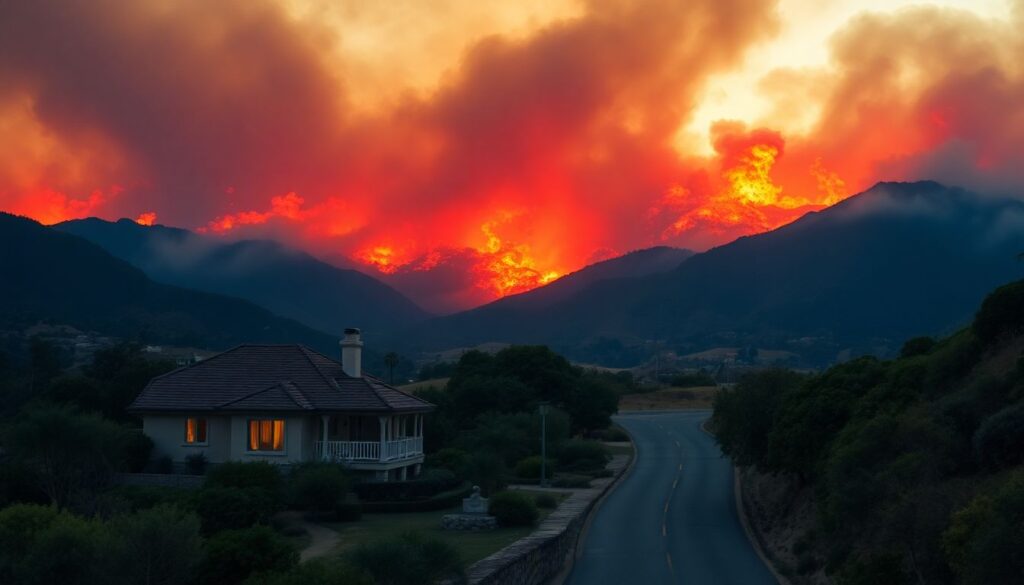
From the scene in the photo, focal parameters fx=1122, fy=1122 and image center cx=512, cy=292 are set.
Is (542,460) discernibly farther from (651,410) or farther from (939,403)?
(651,410)

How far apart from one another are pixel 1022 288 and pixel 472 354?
163 ft

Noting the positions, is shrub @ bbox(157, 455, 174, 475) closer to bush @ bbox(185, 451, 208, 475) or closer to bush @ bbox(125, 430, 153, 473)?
bush @ bbox(125, 430, 153, 473)

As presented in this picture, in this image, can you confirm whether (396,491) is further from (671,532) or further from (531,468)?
(671,532)

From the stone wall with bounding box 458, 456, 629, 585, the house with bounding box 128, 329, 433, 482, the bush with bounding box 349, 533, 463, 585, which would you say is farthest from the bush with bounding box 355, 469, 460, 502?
the bush with bounding box 349, 533, 463, 585

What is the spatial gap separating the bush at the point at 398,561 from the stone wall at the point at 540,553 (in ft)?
4.47

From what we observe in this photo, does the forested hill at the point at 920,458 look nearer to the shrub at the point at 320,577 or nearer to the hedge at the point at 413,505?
the shrub at the point at 320,577

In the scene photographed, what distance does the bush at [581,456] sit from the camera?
5785cm

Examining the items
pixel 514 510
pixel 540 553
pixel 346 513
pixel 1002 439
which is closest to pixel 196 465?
pixel 346 513

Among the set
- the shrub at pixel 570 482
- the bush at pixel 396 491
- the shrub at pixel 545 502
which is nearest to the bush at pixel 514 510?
the shrub at pixel 545 502

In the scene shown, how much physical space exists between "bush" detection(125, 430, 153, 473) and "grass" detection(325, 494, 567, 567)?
11.1 meters

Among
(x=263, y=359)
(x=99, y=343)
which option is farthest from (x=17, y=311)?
(x=263, y=359)

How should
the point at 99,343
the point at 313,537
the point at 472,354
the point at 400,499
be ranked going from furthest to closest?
the point at 99,343
the point at 472,354
the point at 400,499
the point at 313,537

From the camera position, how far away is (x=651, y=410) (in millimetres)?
113812

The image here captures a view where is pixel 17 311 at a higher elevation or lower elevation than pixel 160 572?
higher
